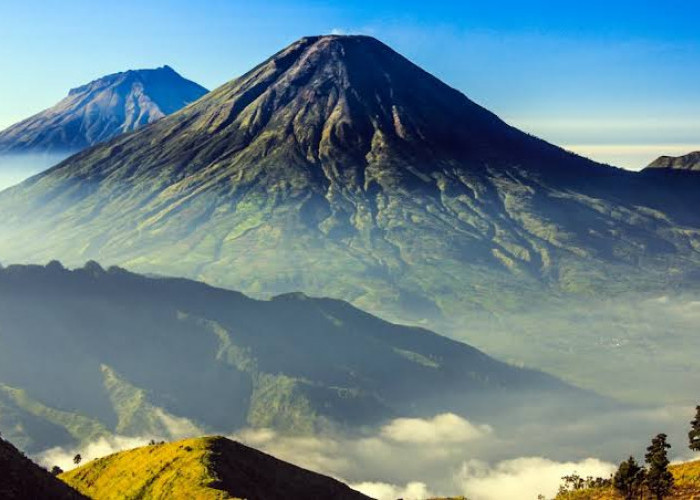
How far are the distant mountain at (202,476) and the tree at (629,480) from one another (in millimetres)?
46180

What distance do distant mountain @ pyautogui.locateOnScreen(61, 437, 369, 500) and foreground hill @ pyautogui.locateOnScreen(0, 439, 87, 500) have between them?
85.2 ft

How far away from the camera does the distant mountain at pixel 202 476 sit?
13675 centimetres

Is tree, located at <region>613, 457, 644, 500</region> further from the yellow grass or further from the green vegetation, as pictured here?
the yellow grass

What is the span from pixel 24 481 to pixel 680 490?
95.5m

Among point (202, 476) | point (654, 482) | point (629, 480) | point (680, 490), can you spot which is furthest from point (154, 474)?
point (680, 490)

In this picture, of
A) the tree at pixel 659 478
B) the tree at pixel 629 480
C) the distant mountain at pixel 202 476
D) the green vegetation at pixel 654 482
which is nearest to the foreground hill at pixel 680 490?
the green vegetation at pixel 654 482

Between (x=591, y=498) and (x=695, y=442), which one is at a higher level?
(x=695, y=442)

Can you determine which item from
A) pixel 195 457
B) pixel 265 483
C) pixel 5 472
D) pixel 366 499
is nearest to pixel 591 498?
pixel 366 499

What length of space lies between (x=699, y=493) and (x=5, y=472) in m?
97.4

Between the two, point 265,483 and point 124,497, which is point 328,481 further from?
point 124,497

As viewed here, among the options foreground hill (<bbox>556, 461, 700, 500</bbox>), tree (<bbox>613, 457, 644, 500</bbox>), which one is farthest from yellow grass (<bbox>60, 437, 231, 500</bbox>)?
tree (<bbox>613, 457, 644, 500</bbox>)

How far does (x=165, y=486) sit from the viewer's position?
140 meters

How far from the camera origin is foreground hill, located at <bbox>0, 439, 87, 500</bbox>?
339 feet

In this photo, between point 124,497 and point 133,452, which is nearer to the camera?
point 124,497
